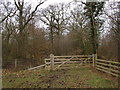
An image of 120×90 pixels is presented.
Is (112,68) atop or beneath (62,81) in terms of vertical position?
atop

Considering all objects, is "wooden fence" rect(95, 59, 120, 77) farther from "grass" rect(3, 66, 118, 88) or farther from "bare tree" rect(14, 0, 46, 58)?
"bare tree" rect(14, 0, 46, 58)

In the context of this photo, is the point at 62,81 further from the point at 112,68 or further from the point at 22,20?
the point at 22,20

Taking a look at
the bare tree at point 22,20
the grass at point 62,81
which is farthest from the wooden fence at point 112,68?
the bare tree at point 22,20

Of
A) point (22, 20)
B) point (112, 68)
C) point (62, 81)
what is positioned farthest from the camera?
point (22, 20)

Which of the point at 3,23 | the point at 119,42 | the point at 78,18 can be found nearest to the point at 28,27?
the point at 3,23

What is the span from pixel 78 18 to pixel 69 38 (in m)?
3.24

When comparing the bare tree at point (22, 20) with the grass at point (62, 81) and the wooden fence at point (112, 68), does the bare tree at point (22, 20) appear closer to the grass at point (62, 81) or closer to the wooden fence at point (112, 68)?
the grass at point (62, 81)

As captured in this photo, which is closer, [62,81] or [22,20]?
[62,81]

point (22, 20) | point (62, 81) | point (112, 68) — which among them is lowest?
→ point (62, 81)

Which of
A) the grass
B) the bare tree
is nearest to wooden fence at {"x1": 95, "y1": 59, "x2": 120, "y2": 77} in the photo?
the grass

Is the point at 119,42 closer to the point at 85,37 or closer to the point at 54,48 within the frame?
the point at 85,37

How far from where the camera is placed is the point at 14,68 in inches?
490

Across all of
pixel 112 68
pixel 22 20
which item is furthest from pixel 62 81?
pixel 22 20

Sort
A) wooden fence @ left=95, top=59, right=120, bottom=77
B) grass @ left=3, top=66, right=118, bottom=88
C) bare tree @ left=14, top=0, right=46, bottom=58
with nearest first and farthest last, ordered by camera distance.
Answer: grass @ left=3, top=66, right=118, bottom=88 → wooden fence @ left=95, top=59, right=120, bottom=77 → bare tree @ left=14, top=0, right=46, bottom=58
